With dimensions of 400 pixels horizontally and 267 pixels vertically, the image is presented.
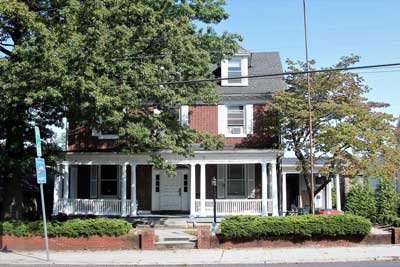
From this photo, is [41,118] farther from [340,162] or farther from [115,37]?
[340,162]

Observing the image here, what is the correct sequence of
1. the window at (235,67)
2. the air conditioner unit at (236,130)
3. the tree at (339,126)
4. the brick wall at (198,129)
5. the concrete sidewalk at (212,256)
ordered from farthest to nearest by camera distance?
the window at (235,67)
the air conditioner unit at (236,130)
the brick wall at (198,129)
the tree at (339,126)
the concrete sidewalk at (212,256)

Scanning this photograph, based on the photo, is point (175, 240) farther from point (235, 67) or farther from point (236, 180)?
point (235, 67)

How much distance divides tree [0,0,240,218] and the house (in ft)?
10.6

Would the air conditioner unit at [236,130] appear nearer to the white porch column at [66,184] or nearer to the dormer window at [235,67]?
the dormer window at [235,67]

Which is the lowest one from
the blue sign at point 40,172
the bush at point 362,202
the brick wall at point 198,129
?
the bush at point 362,202

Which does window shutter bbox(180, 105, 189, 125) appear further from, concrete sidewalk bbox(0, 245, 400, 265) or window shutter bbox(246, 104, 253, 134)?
concrete sidewalk bbox(0, 245, 400, 265)

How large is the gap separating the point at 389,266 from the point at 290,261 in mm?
2784

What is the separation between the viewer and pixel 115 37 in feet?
60.3

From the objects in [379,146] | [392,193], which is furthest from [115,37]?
[392,193]

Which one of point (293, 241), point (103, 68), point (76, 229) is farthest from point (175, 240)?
point (103, 68)

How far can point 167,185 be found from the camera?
2831cm

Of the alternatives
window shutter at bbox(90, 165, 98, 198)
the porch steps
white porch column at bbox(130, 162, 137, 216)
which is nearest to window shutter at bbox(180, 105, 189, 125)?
white porch column at bbox(130, 162, 137, 216)

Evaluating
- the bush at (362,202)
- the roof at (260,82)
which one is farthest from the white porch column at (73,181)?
the bush at (362,202)

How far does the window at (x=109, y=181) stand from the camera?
28859mm
